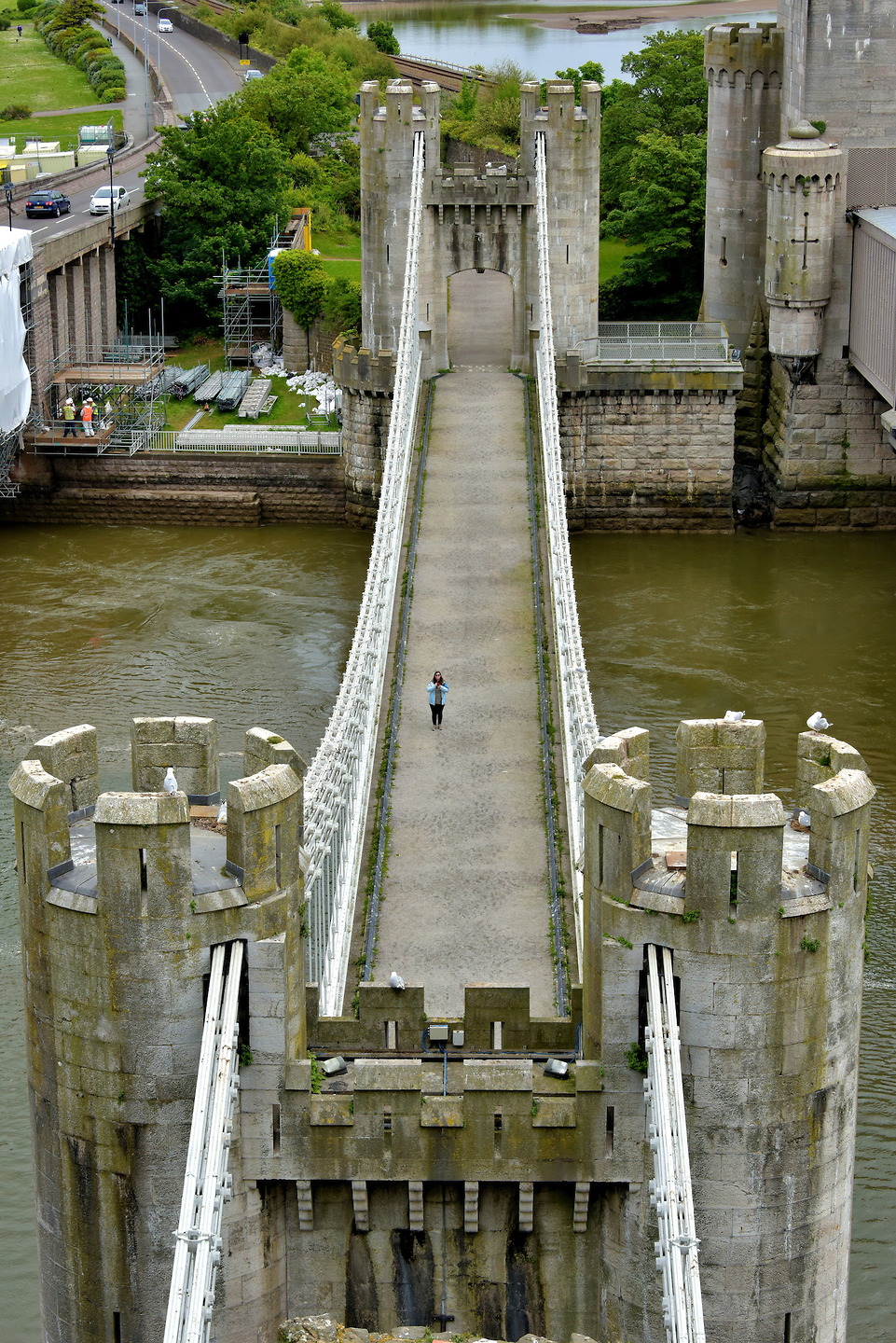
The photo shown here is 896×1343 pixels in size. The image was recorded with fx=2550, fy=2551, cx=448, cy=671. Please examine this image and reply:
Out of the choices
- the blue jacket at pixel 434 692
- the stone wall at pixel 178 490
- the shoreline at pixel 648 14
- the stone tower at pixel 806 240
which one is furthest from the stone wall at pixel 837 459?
the shoreline at pixel 648 14

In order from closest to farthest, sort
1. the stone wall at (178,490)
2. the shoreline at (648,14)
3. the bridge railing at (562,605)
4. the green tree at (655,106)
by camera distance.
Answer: the bridge railing at (562,605), the stone wall at (178,490), the green tree at (655,106), the shoreline at (648,14)

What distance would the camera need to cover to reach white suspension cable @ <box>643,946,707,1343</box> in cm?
1792

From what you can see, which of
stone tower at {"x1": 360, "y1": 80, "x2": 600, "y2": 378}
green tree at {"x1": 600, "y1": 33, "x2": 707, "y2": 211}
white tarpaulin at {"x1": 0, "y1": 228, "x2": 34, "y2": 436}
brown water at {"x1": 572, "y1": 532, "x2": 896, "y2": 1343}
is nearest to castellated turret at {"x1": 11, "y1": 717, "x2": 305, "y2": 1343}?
brown water at {"x1": 572, "y1": 532, "x2": 896, "y2": 1343}

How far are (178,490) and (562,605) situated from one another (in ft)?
85.6

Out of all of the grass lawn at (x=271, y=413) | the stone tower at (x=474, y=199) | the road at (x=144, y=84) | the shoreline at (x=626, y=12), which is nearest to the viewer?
the stone tower at (x=474, y=199)

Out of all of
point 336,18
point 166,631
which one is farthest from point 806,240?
point 336,18

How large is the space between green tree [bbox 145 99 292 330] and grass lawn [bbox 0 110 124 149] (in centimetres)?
2224

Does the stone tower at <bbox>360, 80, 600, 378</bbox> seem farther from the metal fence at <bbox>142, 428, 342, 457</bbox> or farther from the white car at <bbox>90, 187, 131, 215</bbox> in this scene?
the white car at <bbox>90, 187, 131, 215</bbox>

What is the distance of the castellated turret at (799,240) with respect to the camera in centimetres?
5425

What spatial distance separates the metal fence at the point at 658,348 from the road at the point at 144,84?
16746 mm

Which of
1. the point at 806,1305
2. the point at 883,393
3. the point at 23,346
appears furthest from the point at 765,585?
the point at 806,1305

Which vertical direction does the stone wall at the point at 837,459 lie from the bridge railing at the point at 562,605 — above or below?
below

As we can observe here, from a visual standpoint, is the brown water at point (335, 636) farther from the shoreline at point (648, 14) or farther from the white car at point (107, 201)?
the shoreline at point (648, 14)

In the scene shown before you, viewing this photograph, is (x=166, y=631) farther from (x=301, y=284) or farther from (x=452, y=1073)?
(x=452, y=1073)
